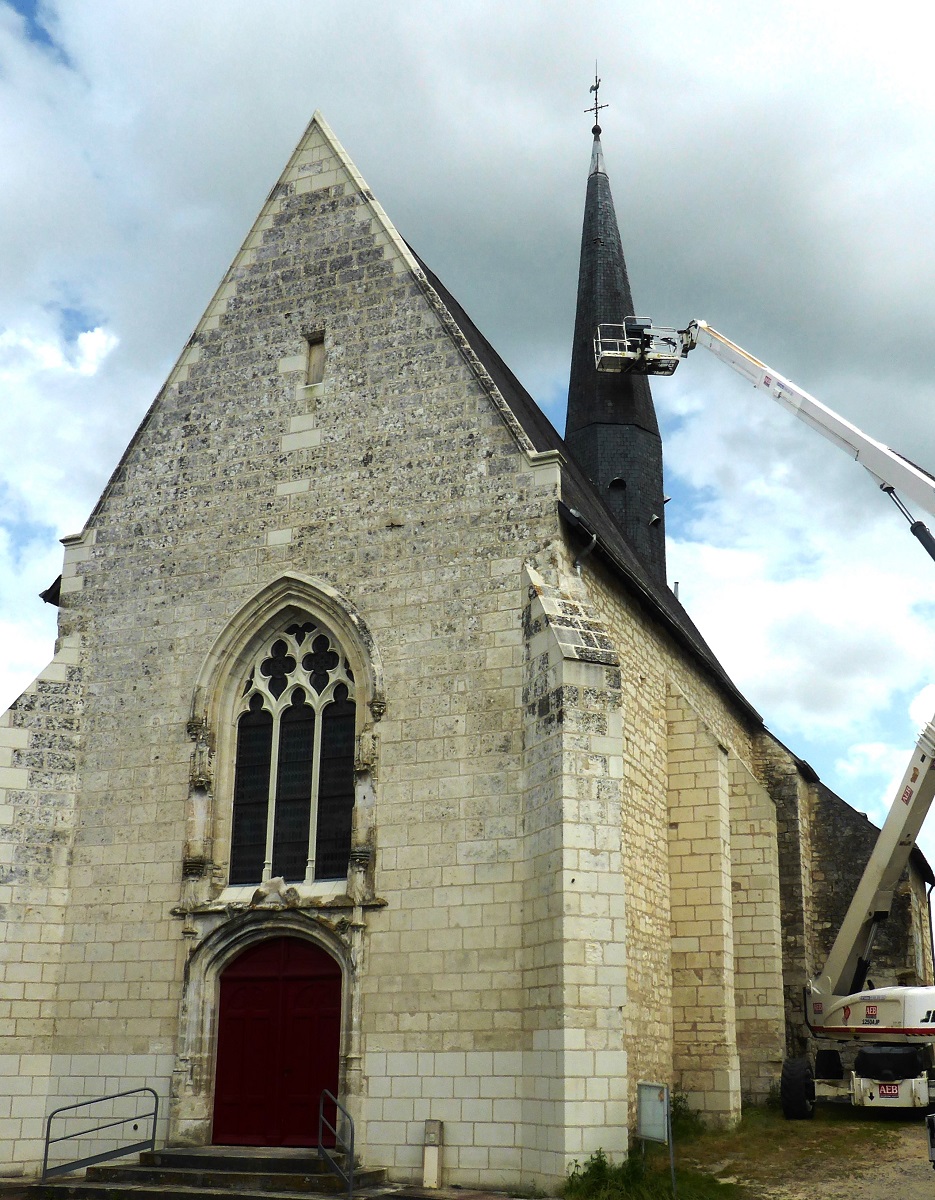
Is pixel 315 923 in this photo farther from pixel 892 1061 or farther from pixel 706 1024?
pixel 892 1061

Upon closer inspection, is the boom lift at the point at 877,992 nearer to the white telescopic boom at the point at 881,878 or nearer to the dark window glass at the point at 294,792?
the white telescopic boom at the point at 881,878

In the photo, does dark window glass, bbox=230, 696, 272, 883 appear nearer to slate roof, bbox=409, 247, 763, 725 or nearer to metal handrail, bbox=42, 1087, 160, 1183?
metal handrail, bbox=42, 1087, 160, 1183

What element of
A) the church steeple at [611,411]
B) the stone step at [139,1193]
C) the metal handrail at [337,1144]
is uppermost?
the church steeple at [611,411]

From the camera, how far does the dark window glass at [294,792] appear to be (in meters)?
12.7

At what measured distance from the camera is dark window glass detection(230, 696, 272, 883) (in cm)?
1285

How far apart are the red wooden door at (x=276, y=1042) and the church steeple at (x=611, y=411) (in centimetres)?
1134

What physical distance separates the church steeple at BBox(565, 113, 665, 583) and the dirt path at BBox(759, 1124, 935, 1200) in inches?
462

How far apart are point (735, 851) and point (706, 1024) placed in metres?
3.20

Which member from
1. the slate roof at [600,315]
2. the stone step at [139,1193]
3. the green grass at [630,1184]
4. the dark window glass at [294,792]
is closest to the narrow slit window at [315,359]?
the dark window glass at [294,792]

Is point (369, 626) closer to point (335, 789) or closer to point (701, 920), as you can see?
point (335, 789)

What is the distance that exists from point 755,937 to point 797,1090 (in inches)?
100

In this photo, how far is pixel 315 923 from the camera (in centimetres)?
1203

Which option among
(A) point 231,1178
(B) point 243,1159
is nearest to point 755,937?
(B) point 243,1159

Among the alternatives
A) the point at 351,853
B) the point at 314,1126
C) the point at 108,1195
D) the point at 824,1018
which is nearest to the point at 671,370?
the point at 824,1018
